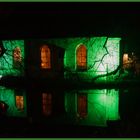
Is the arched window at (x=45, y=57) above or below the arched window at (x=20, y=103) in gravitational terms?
above

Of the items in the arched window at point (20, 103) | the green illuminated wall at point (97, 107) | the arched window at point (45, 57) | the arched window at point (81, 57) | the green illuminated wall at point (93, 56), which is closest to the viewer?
the green illuminated wall at point (97, 107)

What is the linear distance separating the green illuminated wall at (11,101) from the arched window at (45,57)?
3.98 m

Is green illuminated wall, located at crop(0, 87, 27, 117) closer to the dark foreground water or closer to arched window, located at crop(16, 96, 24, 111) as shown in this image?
the dark foreground water

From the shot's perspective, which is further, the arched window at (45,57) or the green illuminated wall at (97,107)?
the arched window at (45,57)

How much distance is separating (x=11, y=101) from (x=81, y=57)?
7.01m

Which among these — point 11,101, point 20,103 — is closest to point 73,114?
point 20,103

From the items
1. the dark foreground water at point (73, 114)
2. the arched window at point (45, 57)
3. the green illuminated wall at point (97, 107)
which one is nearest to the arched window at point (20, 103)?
the dark foreground water at point (73, 114)

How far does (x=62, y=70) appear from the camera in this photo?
794 inches

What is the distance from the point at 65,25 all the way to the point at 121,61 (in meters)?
4.51

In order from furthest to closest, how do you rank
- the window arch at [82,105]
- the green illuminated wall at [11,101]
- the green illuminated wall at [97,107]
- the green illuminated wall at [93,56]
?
the green illuminated wall at [93,56] < the window arch at [82,105] < the green illuminated wall at [11,101] < the green illuminated wall at [97,107]

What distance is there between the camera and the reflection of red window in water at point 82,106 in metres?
13.0

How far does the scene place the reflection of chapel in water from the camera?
14000 millimetres

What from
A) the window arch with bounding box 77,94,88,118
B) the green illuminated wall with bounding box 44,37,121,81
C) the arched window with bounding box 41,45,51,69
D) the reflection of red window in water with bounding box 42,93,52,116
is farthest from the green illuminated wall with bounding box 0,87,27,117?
the green illuminated wall with bounding box 44,37,121,81

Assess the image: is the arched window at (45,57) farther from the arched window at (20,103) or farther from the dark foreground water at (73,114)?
the arched window at (20,103)
